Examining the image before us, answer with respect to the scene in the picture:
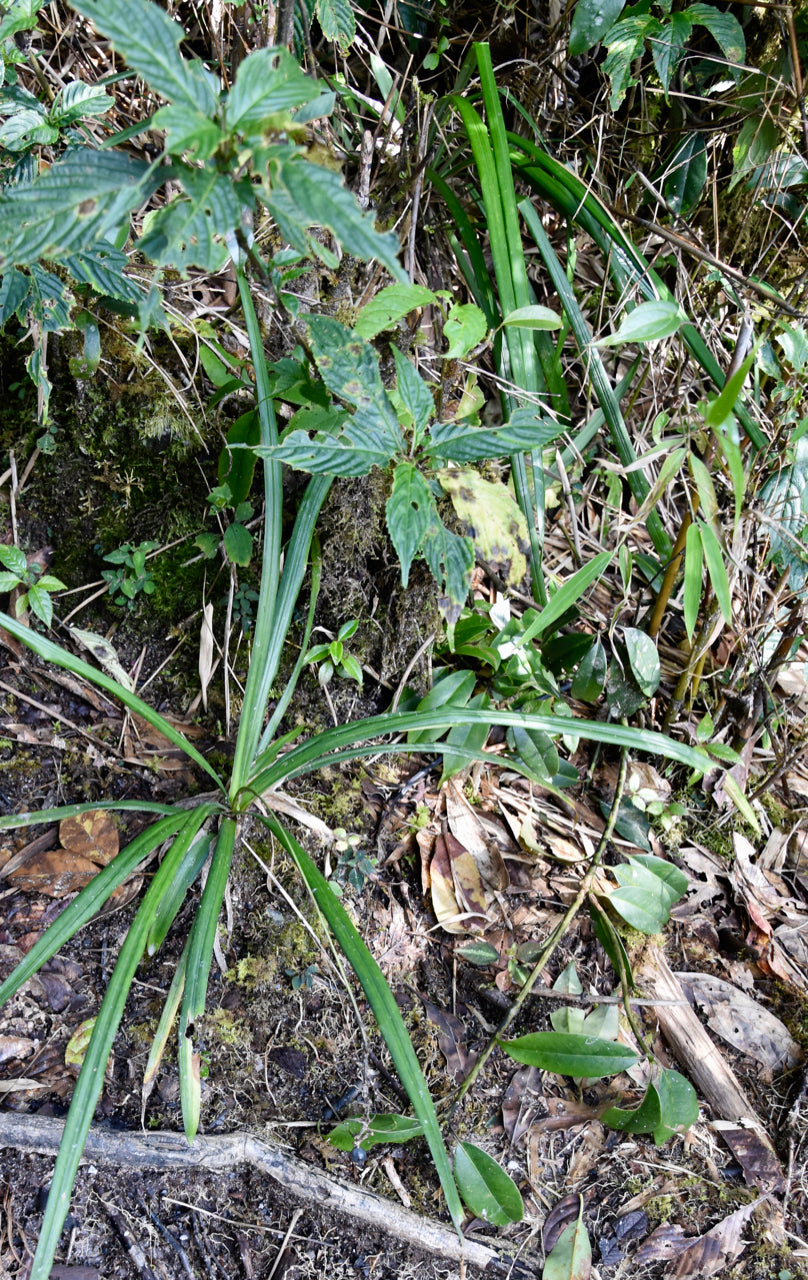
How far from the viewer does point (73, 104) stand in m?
1.08

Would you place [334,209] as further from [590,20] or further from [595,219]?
[590,20]

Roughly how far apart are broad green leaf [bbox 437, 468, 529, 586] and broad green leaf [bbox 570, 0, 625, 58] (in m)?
0.92

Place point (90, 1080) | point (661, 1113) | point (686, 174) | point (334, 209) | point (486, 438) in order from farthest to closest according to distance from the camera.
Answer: point (686, 174) → point (661, 1113) → point (486, 438) → point (90, 1080) → point (334, 209)

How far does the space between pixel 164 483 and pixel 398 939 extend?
0.93 metres

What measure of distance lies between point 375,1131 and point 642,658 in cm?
89

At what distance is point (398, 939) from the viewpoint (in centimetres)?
130

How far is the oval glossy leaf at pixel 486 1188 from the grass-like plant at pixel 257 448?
49 mm

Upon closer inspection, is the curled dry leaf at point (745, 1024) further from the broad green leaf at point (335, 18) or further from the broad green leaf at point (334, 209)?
the broad green leaf at point (335, 18)

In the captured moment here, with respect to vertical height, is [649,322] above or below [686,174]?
below

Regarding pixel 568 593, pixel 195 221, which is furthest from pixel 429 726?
pixel 195 221

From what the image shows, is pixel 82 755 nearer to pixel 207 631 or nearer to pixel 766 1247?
pixel 207 631

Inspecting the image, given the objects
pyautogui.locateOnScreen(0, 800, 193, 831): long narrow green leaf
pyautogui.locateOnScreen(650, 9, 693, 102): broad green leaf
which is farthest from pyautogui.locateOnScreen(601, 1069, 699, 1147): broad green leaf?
pyautogui.locateOnScreen(650, 9, 693, 102): broad green leaf

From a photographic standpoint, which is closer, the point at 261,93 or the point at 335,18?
the point at 261,93

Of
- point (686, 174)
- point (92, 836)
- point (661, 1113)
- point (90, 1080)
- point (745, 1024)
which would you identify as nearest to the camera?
point (90, 1080)
